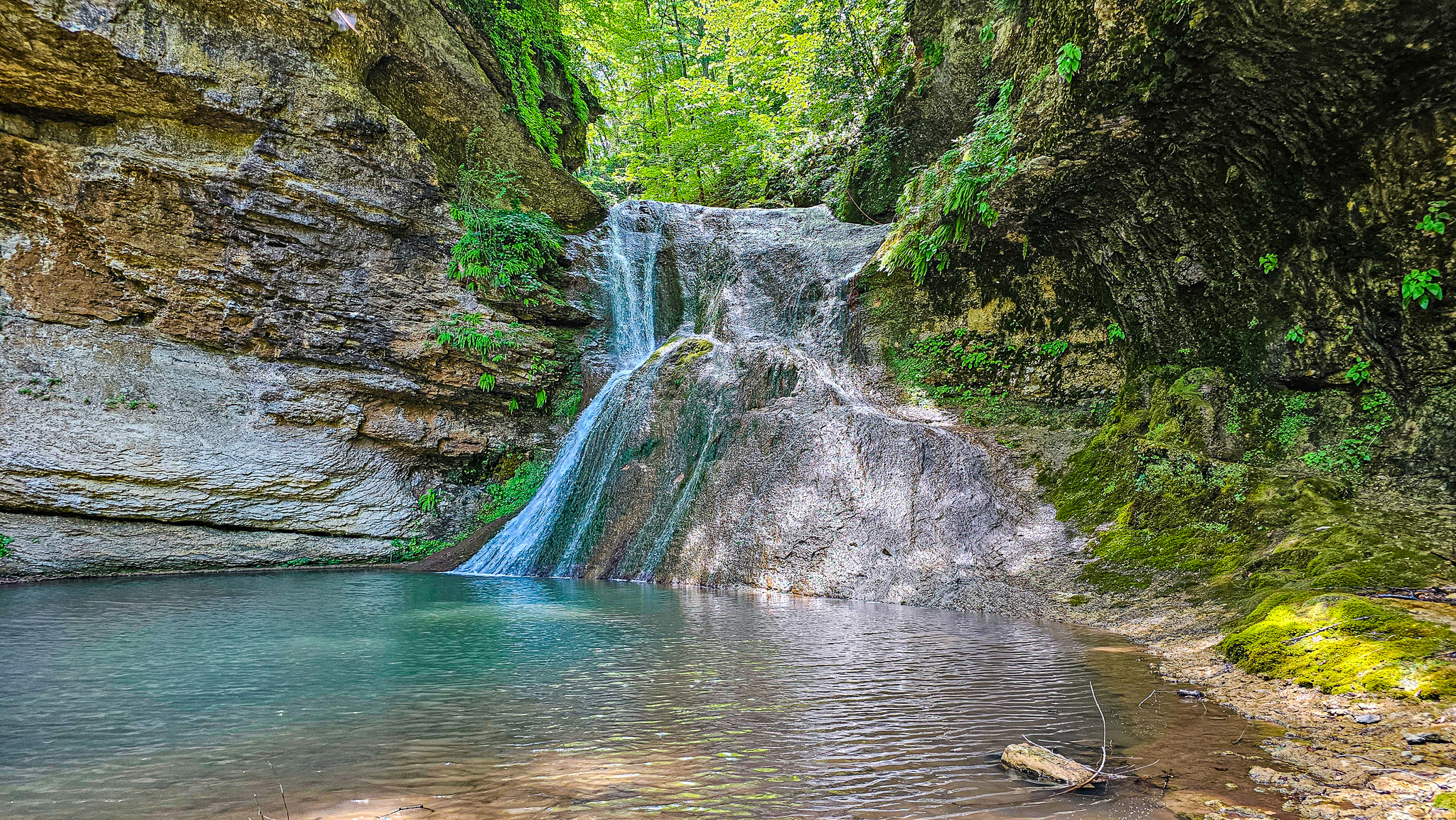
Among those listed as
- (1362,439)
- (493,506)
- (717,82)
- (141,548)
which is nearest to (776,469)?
(1362,439)

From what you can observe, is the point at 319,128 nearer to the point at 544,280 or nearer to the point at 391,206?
the point at 391,206

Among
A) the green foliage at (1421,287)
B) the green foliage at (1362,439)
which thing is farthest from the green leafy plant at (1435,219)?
the green foliage at (1362,439)

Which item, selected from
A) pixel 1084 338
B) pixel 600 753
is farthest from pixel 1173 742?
pixel 1084 338

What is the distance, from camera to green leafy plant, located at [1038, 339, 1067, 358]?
8.72 m

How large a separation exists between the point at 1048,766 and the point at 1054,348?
7.53m

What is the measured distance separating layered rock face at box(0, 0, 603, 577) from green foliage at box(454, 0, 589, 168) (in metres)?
1.68

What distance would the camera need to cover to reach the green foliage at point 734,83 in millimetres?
15711

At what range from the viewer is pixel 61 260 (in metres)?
9.47

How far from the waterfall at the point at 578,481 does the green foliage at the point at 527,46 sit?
3572 millimetres

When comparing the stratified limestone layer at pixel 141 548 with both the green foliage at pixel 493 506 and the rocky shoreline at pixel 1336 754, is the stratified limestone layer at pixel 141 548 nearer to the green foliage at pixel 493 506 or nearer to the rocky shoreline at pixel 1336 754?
the green foliage at pixel 493 506

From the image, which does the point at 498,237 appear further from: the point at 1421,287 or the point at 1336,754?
the point at 1336,754

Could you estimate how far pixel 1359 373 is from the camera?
5223 mm

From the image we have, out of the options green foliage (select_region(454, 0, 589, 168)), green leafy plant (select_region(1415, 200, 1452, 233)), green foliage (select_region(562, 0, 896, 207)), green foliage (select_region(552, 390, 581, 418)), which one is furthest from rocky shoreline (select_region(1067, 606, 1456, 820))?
green foliage (select_region(454, 0, 589, 168))

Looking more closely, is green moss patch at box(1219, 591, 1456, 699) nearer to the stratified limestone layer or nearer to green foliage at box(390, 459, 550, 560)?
green foliage at box(390, 459, 550, 560)
